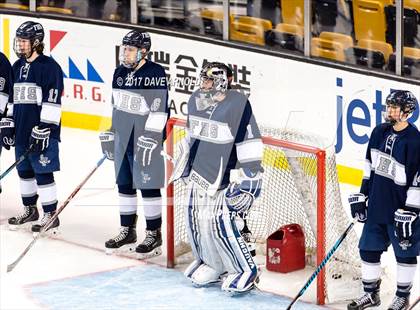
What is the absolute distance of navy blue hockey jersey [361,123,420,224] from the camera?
6.35m

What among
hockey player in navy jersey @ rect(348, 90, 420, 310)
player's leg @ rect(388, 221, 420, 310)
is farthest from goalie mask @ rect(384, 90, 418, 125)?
player's leg @ rect(388, 221, 420, 310)

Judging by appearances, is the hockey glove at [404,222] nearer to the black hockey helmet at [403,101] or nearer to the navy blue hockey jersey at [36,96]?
the black hockey helmet at [403,101]

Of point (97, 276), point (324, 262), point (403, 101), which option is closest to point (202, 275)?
point (97, 276)

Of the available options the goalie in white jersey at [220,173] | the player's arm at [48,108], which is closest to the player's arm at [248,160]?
the goalie in white jersey at [220,173]

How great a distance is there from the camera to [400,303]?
656 cm

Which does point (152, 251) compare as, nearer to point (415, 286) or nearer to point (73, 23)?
point (415, 286)

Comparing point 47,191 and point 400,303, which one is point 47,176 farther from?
point 400,303

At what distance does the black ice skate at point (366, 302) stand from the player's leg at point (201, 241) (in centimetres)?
77

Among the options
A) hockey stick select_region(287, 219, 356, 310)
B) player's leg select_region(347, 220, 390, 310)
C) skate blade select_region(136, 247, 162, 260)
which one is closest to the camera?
player's leg select_region(347, 220, 390, 310)

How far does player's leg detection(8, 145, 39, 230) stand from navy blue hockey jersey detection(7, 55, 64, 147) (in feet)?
0.83

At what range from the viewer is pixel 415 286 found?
23.0 ft

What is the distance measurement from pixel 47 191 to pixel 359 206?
2157mm

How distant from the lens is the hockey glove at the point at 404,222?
632 centimetres

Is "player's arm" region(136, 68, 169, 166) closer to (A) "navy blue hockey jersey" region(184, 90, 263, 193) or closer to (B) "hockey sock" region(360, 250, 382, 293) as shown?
(A) "navy blue hockey jersey" region(184, 90, 263, 193)
